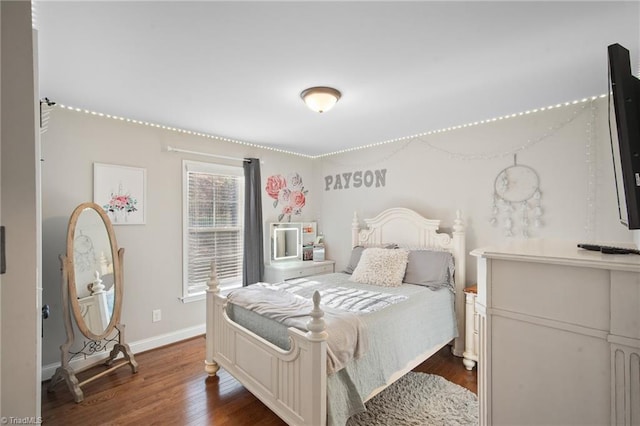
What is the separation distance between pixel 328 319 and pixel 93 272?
212 centimetres

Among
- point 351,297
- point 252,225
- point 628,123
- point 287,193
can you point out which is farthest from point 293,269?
point 628,123

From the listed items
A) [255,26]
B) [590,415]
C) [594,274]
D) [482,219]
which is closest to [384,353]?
[590,415]

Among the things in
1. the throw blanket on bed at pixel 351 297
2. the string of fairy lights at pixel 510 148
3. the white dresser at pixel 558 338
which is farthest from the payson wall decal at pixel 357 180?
the white dresser at pixel 558 338

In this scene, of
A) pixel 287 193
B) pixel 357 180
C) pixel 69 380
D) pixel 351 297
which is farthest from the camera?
pixel 287 193

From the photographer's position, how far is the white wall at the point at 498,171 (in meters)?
2.35

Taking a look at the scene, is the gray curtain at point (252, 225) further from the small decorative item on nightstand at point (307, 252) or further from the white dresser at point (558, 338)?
the white dresser at point (558, 338)

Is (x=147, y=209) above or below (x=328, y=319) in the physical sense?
above

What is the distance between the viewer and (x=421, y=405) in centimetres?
212

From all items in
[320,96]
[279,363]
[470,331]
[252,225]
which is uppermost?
[320,96]

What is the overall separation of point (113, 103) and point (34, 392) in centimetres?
235

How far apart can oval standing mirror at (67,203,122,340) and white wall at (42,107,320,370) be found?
215mm

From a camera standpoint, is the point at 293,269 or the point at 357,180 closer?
the point at 293,269

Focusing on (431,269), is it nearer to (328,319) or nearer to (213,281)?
A: (328,319)

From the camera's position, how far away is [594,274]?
3.01ft
